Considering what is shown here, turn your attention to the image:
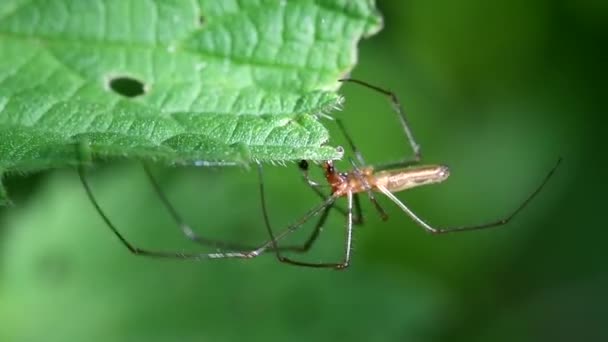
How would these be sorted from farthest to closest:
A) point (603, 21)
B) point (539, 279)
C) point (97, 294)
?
1. point (539, 279)
2. point (603, 21)
3. point (97, 294)

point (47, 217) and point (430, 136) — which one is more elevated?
point (430, 136)

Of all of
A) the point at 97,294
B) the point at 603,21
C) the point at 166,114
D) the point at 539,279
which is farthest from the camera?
the point at 539,279

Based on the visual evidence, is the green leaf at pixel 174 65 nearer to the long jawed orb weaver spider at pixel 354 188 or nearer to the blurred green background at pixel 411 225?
the long jawed orb weaver spider at pixel 354 188

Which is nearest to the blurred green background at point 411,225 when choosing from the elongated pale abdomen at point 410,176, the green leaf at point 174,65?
the elongated pale abdomen at point 410,176

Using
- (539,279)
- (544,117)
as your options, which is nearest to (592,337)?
(539,279)

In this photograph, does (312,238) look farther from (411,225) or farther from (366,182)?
(411,225)

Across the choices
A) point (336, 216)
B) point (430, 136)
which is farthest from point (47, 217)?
point (430, 136)

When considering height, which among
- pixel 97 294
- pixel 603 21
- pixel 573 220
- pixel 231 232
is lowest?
pixel 97 294

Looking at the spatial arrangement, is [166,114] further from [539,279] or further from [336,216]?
[539,279]

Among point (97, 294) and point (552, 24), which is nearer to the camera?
point (97, 294)
